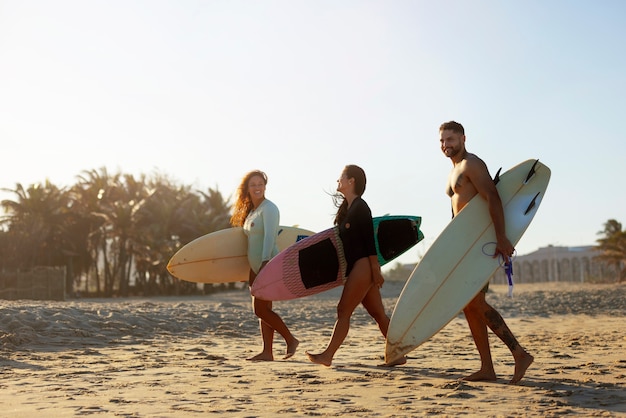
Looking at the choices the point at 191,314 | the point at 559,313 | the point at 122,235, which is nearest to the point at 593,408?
the point at 191,314

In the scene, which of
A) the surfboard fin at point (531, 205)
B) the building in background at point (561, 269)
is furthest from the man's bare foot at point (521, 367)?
the building in background at point (561, 269)

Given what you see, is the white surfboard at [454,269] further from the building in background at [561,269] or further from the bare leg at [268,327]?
the building in background at [561,269]

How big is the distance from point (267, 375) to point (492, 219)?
6.22ft

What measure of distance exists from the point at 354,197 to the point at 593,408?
7.95 ft

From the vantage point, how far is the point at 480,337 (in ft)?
15.3

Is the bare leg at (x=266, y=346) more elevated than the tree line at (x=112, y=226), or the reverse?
the tree line at (x=112, y=226)

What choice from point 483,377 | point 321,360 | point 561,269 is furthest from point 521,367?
point 561,269

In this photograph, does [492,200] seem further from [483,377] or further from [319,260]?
[319,260]

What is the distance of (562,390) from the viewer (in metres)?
4.12

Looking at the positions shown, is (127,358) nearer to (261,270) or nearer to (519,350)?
(261,270)

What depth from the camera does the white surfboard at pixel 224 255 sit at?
22.6 ft

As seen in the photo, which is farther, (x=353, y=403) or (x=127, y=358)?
(x=127, y=358)

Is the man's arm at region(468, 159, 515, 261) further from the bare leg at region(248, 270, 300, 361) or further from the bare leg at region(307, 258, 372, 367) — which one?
the bare leg at region(248, 270, 300, 361)

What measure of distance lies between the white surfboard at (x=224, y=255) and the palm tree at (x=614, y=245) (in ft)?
154
